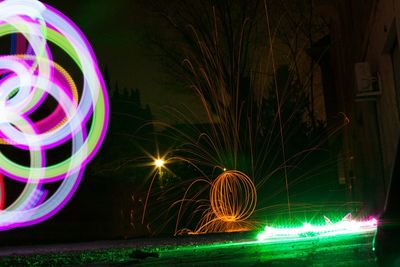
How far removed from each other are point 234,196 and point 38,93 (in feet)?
24.8

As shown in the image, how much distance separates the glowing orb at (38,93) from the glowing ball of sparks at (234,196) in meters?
4.81

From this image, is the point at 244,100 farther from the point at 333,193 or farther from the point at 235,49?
the point at 333,193

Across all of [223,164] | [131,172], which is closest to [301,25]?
[223,164]

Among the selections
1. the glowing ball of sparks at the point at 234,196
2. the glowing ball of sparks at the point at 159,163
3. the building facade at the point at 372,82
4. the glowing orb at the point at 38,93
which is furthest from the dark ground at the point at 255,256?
the glowing ball of sparks at the point at 159,163

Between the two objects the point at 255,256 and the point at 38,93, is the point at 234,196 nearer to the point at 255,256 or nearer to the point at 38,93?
the point at 38,93

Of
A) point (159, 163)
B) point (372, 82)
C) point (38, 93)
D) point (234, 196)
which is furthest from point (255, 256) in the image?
point (159, 163)

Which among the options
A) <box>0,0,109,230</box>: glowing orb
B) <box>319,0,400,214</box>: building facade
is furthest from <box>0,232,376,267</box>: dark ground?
<box>0,0,109,230</box>: glowing orb

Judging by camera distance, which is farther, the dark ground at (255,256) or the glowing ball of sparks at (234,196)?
the glowing ball of sparks at (234,196)

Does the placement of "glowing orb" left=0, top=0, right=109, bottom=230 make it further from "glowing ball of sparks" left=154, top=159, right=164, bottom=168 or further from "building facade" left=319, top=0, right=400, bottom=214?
"glowing ball of sparks" left=154, top=159, right=164, bottom=168

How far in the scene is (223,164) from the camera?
68.6 feet

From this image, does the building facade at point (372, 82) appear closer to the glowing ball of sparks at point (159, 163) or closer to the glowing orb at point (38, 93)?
the glowing orb at point (38, 93)

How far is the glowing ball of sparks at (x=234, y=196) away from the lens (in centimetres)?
1643

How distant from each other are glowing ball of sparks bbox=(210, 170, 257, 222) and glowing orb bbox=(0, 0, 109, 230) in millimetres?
4810

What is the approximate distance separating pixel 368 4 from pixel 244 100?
32.6 ft
